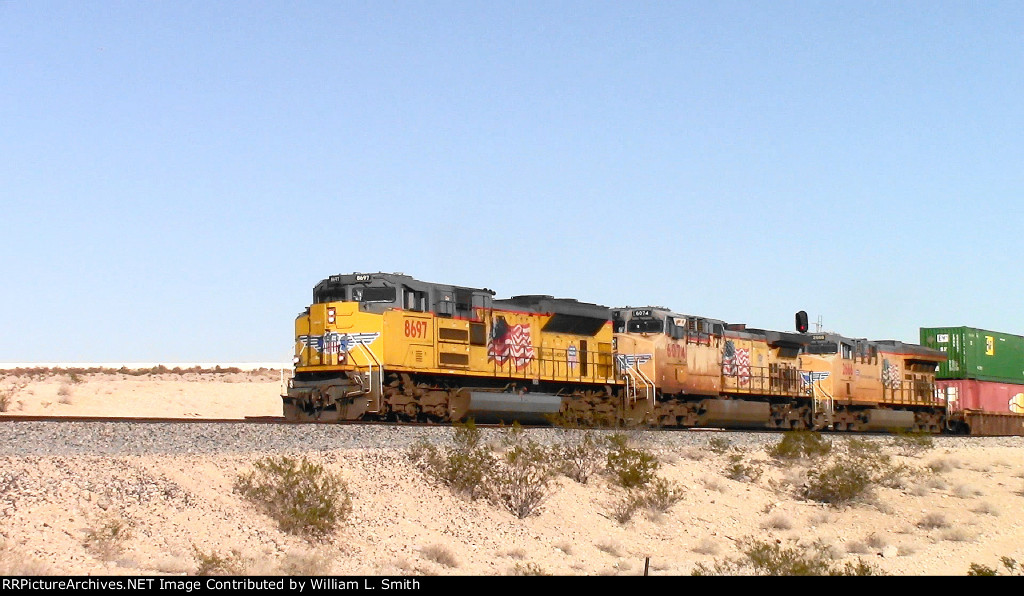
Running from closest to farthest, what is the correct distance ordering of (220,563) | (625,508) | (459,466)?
(220,563)
(459,466)
(625,508)

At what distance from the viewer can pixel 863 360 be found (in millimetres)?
36656

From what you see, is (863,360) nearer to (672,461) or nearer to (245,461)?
(672,461)

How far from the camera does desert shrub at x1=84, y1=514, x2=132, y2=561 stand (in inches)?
461

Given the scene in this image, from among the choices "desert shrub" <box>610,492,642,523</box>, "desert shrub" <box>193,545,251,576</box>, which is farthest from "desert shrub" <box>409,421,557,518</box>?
"desert shrub" <box>193,545,251,576</box>

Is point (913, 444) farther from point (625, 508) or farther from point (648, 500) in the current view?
point (625, 508)

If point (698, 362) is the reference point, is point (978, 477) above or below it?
below

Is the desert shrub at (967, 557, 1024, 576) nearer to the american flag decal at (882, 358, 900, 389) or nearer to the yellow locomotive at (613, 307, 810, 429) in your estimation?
the yellow locomotive at (613, 307, 810, 429)

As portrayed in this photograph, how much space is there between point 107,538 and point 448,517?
17.6 feet

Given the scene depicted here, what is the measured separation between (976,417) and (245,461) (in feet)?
103

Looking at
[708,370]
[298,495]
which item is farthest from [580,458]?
[708,370]

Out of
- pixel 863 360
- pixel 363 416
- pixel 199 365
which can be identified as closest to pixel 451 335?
pixel 363 416

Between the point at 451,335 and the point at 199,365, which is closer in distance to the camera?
the point at 451,335

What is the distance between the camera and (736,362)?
32281 mm

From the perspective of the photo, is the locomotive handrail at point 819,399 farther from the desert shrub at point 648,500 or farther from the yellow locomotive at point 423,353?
the desert shrub at point 648,500
